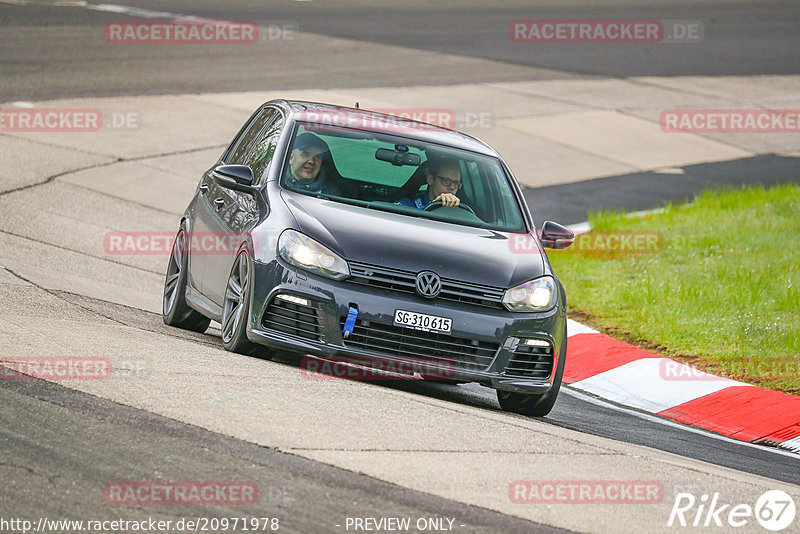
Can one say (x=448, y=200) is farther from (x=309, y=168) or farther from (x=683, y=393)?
(x=683, y=393)

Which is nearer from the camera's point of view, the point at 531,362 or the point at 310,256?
the point at 310,256

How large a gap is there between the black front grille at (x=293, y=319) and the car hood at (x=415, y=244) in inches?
16.0

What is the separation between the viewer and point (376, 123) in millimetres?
9344

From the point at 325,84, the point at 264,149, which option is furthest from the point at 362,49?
the point at 264,149

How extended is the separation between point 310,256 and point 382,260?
1.43 ft

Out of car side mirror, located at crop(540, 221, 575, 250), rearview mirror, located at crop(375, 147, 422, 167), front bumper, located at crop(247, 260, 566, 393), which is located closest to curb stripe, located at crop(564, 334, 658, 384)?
car side mirror, located at crop(540, 221, 575, 250)

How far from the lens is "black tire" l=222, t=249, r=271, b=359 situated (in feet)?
25.9

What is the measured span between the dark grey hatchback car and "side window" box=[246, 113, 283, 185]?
18 mm

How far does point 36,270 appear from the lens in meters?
10.9

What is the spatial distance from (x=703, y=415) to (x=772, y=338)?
1873 millimetres

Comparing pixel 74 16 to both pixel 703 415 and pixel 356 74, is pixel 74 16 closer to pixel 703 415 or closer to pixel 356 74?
pixel 356 74

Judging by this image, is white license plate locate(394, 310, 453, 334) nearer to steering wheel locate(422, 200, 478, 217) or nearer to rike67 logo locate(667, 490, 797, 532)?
steering wheel locate(422, 200, 478, 217)

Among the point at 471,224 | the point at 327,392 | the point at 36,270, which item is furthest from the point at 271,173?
the point at 36,270

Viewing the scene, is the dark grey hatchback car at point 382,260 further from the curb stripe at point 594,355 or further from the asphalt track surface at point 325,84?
the curb stripe at point 594,355
